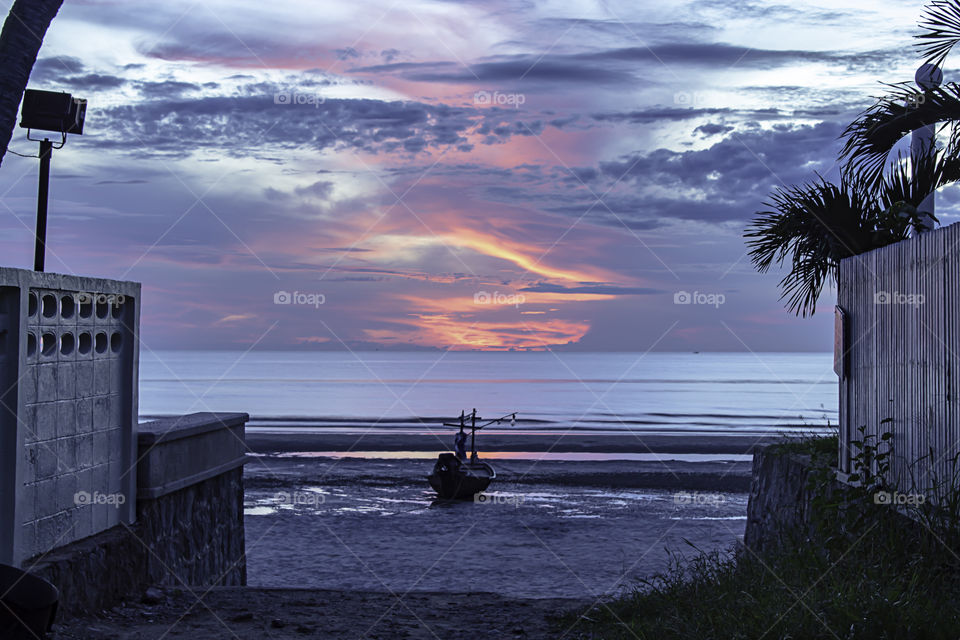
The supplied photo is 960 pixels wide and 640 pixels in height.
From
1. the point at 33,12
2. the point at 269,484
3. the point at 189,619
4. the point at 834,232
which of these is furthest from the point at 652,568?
the point at 269,484

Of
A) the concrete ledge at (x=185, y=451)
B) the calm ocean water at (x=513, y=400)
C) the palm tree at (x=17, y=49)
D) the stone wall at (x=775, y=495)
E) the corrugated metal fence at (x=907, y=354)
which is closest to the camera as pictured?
the corrugated metal fence at (x=907, y=354)

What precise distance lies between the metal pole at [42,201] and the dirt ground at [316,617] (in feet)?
12.1

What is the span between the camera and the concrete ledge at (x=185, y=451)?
9.00 metres

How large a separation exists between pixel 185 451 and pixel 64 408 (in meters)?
2.43

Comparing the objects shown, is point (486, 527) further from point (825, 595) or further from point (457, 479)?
point (825, 595)

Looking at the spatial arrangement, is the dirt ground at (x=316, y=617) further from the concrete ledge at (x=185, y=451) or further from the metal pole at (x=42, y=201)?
the metal pole at (x=42, y=201)

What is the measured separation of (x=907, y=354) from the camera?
7.81 m

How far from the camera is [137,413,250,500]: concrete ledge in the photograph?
900 centimetres

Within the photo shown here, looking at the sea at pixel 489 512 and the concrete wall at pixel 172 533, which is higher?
the concrete wall at pixel 172 533

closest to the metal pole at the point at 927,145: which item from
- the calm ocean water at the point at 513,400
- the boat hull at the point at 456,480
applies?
the boat hull at the point at 456,480

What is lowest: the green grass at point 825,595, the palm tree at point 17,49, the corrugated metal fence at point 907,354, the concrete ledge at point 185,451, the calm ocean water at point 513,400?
the calm ocean water at point 513,400

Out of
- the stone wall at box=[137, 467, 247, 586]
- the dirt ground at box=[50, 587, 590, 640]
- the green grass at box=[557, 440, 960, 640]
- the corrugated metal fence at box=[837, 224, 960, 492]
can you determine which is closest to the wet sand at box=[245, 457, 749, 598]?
the dirt ground at box=[50, 587, 590, 640]

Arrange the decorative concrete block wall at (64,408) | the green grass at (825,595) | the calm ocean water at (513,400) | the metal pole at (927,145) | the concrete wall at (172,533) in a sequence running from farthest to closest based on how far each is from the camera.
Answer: the calm ocean water at (513,400), the metal pole at (927,145), the concrete wall at (172,533), the decorative concrete block wall at (64,408), the green grass at (825,595)

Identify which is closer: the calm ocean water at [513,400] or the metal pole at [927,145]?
the metal pole at [927,145]
